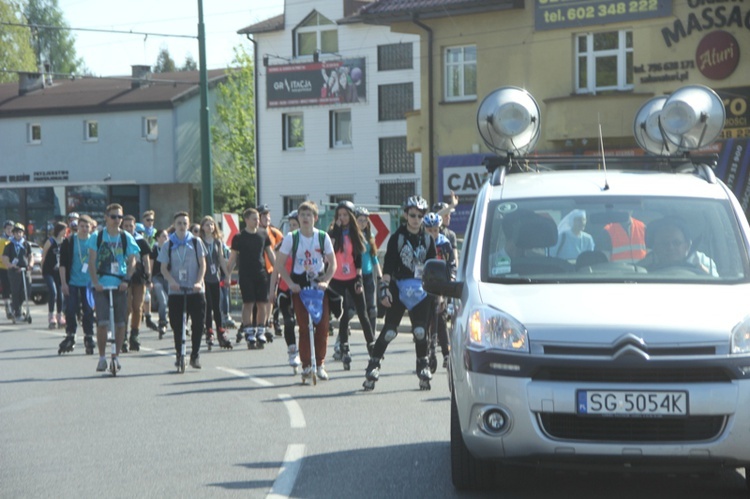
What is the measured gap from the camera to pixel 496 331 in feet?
22.0

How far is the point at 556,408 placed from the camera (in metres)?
6.42

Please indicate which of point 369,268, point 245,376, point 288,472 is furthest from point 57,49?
point 288,472

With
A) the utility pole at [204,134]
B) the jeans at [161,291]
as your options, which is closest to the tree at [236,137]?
the utility pole at [204,134]

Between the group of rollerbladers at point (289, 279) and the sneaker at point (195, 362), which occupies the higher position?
the group of rollerbladers at point (289, 279)

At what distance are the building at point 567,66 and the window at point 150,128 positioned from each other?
26221mm

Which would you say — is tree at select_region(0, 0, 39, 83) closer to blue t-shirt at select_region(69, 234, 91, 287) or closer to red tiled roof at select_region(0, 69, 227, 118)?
red tiled roof at select_region(0, 69, 227, 118)

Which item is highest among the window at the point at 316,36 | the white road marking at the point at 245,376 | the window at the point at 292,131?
the window at the point at 316,36

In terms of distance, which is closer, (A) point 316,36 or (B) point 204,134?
(B) point 204,134

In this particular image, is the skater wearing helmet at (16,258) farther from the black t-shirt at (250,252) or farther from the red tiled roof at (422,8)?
the red tiled roof at (422,8)

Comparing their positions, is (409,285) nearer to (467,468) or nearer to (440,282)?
→ (440,282)

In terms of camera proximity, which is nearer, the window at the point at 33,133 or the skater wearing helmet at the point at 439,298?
the skater wearing helmet at the point at 439,298

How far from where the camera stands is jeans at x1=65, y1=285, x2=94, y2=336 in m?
17.5

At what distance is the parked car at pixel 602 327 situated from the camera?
6.36 meters

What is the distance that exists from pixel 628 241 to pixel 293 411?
4.54m
